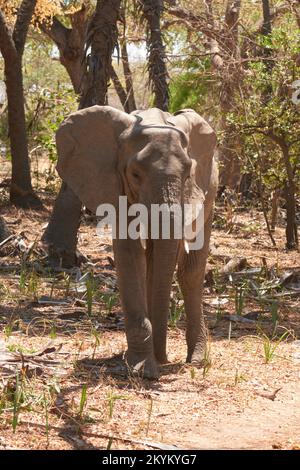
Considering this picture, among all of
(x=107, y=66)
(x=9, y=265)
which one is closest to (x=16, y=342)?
(x=9, y=265)

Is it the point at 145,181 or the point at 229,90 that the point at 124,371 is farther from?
Result: the point at 229,90

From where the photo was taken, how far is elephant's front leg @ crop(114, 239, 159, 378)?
7.00m

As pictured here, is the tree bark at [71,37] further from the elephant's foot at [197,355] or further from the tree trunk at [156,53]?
the elephant's foot at [197,355]

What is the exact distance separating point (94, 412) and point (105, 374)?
910mm

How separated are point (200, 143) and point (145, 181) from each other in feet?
3.32

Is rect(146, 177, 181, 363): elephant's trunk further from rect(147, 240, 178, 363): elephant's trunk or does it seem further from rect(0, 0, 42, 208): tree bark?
rect(0, 0, 42, 208): tree bark

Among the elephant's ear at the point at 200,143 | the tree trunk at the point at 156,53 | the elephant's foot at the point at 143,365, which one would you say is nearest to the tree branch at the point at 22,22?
the tree trunk at the point at 156,53

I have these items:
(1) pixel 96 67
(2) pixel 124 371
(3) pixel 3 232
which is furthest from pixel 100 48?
(2) pixel 124 371

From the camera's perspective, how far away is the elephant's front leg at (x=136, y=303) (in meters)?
7.00

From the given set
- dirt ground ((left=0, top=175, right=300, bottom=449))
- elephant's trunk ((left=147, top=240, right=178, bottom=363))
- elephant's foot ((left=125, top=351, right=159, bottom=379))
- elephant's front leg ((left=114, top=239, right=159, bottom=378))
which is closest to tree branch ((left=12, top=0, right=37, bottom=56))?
dirt ground ((left=0, top=175, right=300, bottom=449))

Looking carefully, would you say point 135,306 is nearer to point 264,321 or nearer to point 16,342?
point 16,342

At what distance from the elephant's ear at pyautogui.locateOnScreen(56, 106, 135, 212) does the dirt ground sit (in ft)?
4.18

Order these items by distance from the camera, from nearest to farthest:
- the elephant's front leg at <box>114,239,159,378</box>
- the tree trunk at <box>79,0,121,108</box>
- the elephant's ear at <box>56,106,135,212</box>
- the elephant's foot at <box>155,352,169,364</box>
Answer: the elephant's front leg at <box>114,239,159,378</box>
the elephant's ear at <box>56,106,135,212</box>
the elephant's foot at <box>155,352,169,364</box>
the tree trunk at <box>79,0,121,108</box>

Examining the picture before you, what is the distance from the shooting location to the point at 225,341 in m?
8.72
